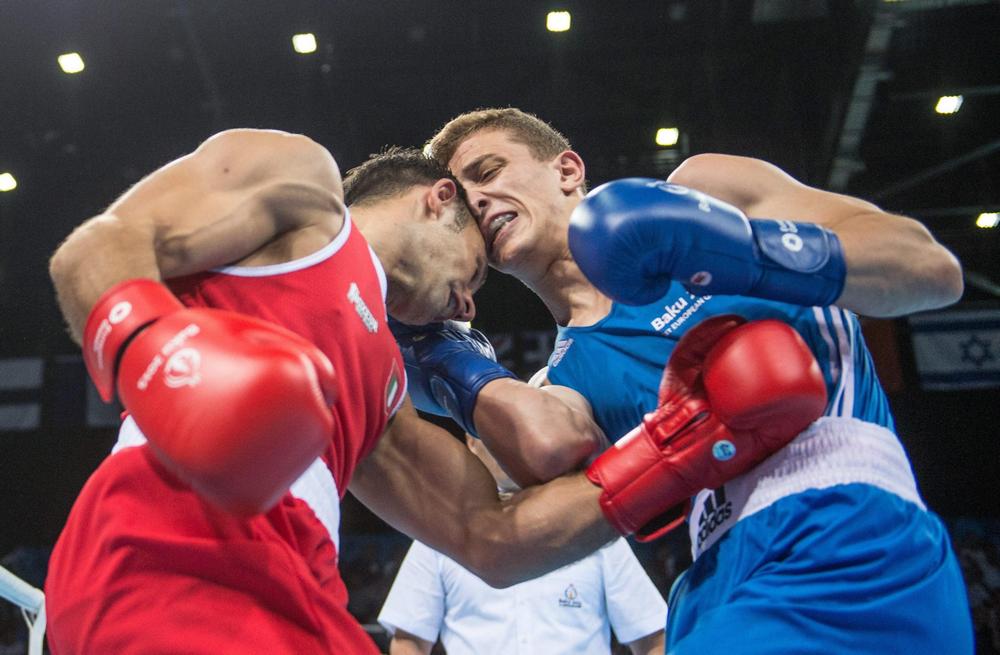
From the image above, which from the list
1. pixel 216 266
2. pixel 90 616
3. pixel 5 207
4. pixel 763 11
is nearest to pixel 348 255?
pixel 216 266

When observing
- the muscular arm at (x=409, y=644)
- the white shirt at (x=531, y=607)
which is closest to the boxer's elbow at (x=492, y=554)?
the white shirt at (x=531, y=607)

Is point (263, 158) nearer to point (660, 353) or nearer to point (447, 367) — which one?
point (447, 367)

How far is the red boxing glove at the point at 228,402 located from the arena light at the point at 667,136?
19.0ft

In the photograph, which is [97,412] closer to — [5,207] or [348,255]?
[5,207]

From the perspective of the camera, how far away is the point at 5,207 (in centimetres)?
698

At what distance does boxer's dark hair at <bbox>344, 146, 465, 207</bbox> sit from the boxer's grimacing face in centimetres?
12

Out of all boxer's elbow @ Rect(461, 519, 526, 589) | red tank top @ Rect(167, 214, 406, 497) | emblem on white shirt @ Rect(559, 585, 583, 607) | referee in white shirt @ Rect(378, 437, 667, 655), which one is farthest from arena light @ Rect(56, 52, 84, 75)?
boxer's elbow @ Rect(461, 519, 526, 589)

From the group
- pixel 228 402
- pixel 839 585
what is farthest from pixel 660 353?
pixel 228 402

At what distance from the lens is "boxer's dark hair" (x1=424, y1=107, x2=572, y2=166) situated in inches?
104

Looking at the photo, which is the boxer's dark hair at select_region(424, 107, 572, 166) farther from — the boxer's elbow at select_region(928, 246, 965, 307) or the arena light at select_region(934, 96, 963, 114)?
the arena light at select_region(934, 96, 963, 114)

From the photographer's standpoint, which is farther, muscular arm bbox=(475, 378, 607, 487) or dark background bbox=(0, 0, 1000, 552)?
dark background bbox=(0, 0, 1000, 552)

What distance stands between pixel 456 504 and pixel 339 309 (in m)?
0.62

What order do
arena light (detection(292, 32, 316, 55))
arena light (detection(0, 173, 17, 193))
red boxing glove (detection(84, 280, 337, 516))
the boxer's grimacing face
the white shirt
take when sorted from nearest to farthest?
1. red boxing glove (detection(84, 280, 337, 516))
2. the boxer's grimacing face
3. the white shirt
4. arena light (detection(292, 32, 316, 55))
5. arena light (detection(0, 173, 17, 193))

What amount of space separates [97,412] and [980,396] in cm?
703
